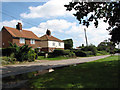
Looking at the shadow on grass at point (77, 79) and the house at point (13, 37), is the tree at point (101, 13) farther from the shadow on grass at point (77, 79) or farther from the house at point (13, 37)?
the house at point (13, 37)

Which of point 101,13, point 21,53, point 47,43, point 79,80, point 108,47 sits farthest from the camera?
point 47,43

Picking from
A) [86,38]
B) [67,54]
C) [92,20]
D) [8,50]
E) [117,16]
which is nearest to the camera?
[117,16]

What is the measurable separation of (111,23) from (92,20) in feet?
6.25

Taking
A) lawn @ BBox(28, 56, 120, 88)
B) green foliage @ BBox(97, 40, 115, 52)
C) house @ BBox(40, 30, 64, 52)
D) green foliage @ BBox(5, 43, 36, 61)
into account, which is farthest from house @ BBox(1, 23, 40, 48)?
lawn @ BBox(28, 56, 120, 88)

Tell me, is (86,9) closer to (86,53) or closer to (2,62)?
(2,62)

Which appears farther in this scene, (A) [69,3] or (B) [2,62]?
(B) [2,62]

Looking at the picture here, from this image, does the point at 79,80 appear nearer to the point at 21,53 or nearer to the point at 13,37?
the point at 21,53

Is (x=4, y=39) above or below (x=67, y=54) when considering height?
above

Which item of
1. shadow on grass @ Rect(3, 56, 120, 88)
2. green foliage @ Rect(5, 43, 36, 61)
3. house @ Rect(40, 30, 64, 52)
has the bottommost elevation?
shadow on grass @ Rect(3, 56, 120, 88)

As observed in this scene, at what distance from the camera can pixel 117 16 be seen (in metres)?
10.2

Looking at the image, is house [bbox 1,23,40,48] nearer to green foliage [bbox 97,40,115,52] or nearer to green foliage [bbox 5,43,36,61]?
green foliage [bbox 5,43,36,61]

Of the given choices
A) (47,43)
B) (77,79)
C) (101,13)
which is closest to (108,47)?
(47,43)

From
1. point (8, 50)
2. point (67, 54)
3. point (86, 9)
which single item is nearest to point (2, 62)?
point (8, 50)

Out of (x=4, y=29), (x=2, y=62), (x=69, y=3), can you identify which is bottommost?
(x=2, y=62)
